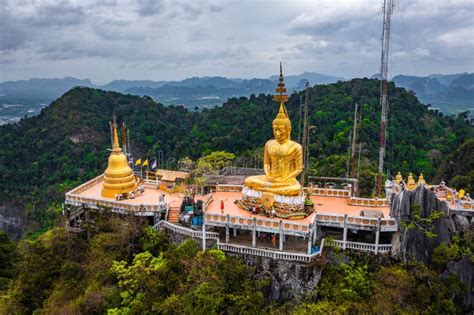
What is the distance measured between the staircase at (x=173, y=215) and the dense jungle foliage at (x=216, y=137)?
20.2 m

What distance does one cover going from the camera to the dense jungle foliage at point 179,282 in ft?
55.4

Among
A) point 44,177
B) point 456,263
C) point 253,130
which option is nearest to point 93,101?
point 44,177

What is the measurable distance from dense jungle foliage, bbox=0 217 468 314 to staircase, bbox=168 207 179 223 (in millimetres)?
1272

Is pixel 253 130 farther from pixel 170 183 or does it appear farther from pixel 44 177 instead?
pixel 170 183

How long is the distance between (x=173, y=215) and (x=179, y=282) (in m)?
5.02

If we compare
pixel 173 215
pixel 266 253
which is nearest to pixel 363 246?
pixel 266 253

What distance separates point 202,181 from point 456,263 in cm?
1525

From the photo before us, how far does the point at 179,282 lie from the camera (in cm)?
1822

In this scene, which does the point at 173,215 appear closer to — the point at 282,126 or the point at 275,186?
the point at 275,186

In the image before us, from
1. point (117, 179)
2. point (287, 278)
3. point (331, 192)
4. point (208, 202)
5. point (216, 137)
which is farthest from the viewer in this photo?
point (216, 137)

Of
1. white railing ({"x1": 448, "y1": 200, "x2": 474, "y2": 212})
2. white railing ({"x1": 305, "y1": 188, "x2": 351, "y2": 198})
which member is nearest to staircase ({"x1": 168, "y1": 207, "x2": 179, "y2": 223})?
white railing ({"x1": 305, "y1": 188, "x2": 351, "y2": 198})

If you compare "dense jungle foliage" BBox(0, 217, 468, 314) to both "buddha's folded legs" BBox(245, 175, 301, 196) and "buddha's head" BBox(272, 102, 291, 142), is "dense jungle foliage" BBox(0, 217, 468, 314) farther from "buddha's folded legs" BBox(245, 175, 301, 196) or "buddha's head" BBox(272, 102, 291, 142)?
"buddha's head" BBox(272, 102, 291, 142)

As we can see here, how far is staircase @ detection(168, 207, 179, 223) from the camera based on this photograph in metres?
22.2

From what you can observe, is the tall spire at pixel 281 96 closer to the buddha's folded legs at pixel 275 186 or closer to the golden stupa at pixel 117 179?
the buddha's folded legs at pixel 275 186
